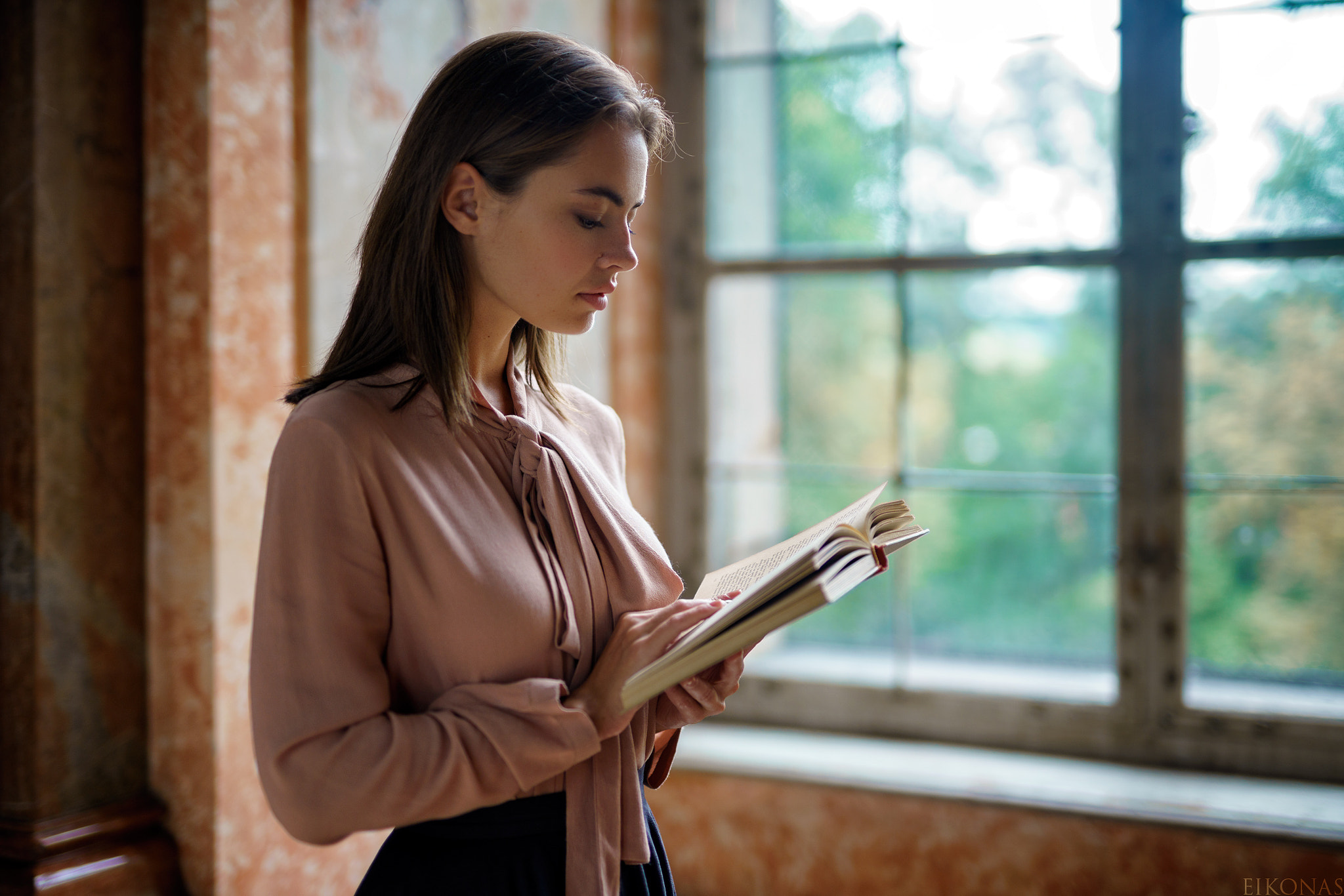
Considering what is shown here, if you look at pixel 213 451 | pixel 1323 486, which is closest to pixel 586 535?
pixel 213 451

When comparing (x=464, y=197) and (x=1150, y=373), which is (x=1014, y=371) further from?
(x=464, y=197)

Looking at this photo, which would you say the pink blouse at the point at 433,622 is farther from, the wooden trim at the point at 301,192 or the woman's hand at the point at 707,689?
the wooden trim at the point at 301,192

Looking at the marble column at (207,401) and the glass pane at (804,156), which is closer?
the marble column at (207,401)

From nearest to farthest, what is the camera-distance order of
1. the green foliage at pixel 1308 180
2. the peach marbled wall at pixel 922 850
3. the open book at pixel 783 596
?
the open book at pixel 783 596, the peach marbled wall at pixel 922 850, the green foliage at pixel 1308 180

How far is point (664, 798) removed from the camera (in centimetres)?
219

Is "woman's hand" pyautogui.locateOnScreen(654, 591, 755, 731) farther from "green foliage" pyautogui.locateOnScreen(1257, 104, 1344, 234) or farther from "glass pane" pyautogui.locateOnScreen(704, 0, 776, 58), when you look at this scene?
"glass pane" pyautogui.locateOnScreen(704, 0, 776, 58)

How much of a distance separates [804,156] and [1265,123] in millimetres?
1022

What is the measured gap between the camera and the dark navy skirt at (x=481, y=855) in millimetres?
963

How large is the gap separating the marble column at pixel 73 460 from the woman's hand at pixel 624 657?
87cm

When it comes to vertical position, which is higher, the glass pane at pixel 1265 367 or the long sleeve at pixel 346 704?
the glass pane at pixel 1265 367

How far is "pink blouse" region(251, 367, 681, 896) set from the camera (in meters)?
0.85

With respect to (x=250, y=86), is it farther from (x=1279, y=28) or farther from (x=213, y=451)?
(x=1279, y=28)

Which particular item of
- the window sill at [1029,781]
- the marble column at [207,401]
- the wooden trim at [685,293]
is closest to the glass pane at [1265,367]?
the window sill at [1029,781]

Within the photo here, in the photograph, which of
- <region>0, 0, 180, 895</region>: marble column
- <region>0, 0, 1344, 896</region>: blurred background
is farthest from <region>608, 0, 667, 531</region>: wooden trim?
<region>0, 0, 180, 895</region>: marble column
